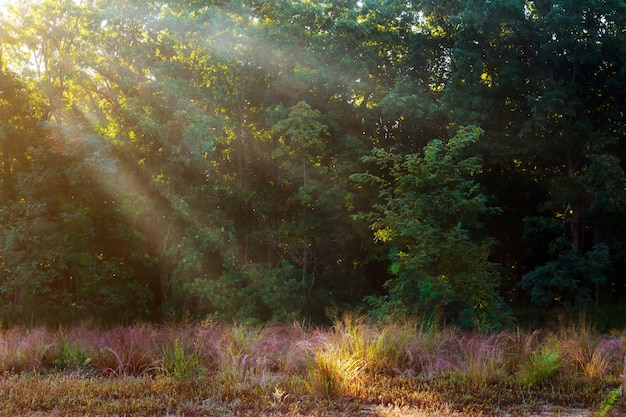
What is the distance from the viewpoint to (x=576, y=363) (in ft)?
24.3

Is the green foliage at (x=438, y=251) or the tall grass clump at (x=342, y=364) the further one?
the green foliage at (x=438, y=251)

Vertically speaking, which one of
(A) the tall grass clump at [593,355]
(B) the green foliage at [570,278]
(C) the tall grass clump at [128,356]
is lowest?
(B) the green foliage at [570,278]

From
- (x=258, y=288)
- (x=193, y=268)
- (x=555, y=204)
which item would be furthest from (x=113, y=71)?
(x=555, y=204)

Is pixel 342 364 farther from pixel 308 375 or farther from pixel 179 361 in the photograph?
pixel 179 361

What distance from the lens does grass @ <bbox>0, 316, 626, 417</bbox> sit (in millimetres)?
5316

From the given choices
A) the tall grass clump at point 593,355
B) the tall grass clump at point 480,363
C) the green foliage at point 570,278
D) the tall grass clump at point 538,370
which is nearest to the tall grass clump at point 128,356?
the tall grass clump at point 480,363

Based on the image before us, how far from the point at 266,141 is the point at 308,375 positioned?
51.4ft

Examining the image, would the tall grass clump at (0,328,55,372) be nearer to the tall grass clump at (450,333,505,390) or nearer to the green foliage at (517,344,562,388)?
the tall grass clump at (450,333,505,390)

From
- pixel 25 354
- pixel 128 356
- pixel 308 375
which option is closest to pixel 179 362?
pixel 128 356

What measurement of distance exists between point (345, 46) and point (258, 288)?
371 inches

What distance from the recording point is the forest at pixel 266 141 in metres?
18.0

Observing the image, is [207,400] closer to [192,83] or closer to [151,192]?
[151,192]

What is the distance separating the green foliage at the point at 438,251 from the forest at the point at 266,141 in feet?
17.4

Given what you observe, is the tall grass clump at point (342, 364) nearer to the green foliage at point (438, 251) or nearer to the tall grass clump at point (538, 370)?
the tall grass clump at point (538, 370)
